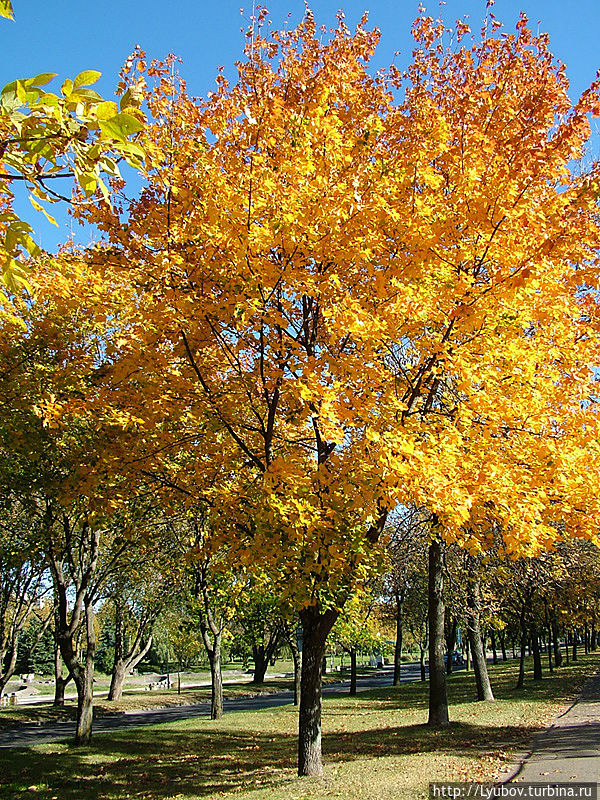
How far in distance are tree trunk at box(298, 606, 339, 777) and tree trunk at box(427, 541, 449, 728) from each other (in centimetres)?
626

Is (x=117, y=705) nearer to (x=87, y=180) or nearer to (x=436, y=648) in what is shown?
(x=436, y=648)

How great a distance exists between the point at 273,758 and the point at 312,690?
4.20 m

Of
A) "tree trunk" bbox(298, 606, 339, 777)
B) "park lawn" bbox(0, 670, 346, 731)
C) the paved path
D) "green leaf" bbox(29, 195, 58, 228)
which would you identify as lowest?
"park lawn" bbox(0, 670, 346, 731)

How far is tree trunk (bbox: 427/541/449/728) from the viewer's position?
1318 centimetres

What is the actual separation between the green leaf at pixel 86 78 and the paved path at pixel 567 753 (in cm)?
881

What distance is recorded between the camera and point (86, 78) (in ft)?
5.40

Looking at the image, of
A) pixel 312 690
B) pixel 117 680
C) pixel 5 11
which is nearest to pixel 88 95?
pixel 5 11

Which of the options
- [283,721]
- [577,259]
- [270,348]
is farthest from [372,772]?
[283,721]

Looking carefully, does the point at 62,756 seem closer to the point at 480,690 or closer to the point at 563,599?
the point at 480,690

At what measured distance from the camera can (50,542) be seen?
1286cm

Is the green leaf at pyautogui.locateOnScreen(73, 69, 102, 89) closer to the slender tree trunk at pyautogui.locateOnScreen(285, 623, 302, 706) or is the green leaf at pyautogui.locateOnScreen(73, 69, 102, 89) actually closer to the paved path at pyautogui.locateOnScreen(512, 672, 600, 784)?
the paved path at pyautogui.locateOnScreen(512, 672, 600, 784)

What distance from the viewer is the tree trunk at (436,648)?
43.2 feet

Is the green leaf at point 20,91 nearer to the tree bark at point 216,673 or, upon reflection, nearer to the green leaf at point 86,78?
the green leaf at point 86,78

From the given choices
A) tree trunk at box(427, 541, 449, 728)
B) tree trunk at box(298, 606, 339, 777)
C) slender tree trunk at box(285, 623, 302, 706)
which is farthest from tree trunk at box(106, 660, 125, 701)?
tree trunk at box(298, 606, 339, 777)
